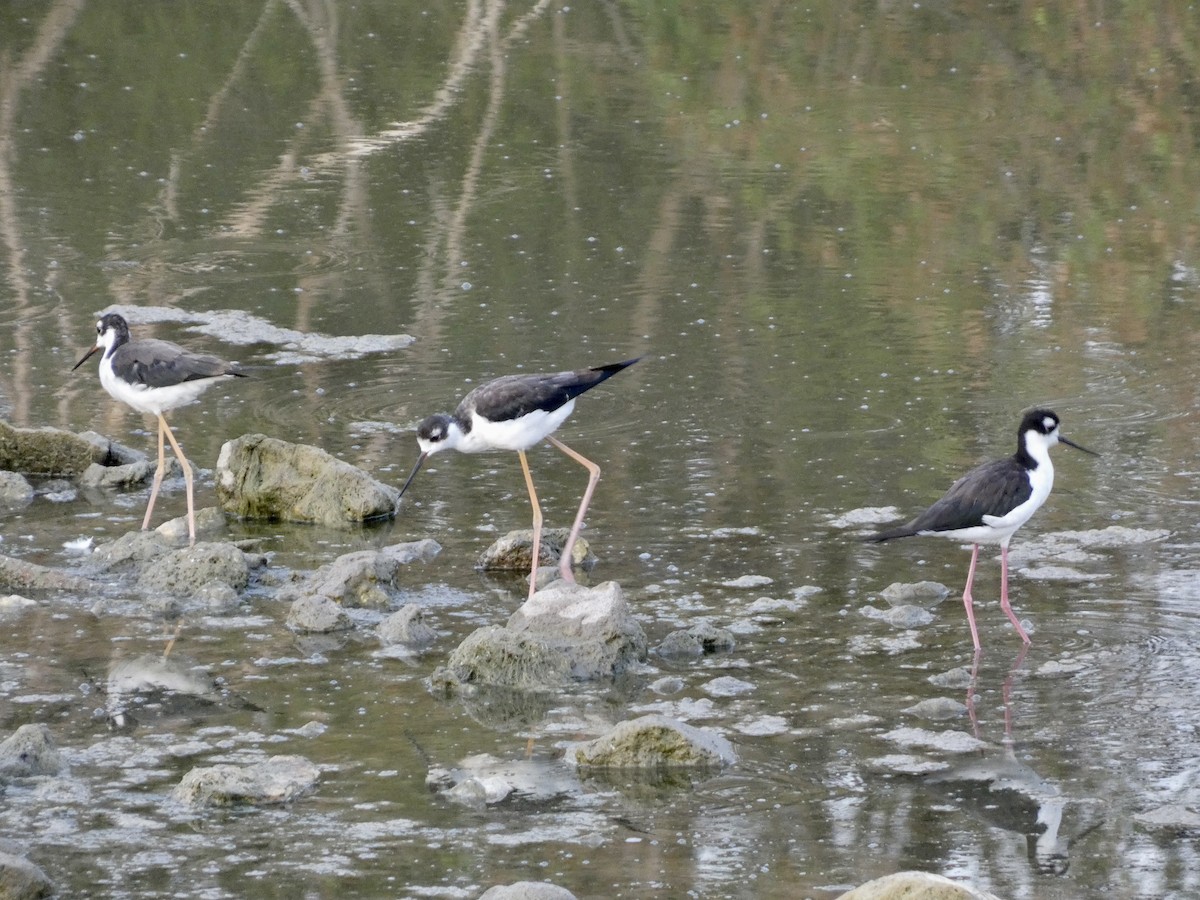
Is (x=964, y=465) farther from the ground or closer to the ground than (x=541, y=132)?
closer to the ground

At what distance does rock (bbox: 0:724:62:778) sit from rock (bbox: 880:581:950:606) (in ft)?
11.2

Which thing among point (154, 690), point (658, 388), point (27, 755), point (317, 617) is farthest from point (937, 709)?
point (658, 388)

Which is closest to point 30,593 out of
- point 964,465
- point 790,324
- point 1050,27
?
point 964,465

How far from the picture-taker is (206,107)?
59.3 feet

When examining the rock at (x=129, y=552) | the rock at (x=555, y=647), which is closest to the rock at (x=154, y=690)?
the rock at (x=555, y=647)

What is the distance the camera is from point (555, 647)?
6.95 metres

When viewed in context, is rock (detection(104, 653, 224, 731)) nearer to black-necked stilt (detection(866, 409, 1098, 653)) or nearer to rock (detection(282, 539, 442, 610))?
rock (detection(282, 539, 442, 610))

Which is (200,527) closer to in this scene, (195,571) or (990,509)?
(195,571)

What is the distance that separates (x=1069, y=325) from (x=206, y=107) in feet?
31.5

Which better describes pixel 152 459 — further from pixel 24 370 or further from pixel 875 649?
pixel 875 649

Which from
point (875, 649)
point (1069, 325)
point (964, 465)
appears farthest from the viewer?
point (1069, 325)

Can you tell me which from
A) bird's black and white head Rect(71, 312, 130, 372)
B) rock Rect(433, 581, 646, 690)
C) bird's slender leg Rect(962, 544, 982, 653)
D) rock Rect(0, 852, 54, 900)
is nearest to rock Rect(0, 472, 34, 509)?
bird's black and white head Rect(71, 312, 130, 372)

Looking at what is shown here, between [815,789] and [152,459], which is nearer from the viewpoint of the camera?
[815,789]

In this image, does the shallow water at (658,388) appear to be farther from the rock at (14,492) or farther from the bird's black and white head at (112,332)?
the bird's black and white head at (112,332)
